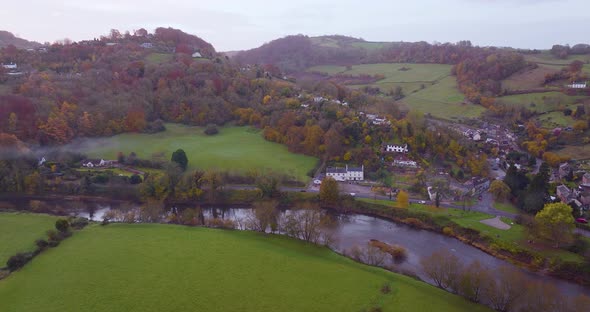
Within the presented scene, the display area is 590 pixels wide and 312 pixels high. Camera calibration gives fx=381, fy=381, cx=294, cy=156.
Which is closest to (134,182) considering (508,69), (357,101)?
(357,101)

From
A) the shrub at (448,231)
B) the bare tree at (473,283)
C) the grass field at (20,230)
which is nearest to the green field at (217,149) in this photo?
the grass field at (20,230)

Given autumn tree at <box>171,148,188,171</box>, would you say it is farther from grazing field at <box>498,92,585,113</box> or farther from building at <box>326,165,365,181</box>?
grazing field at <box>498,92,585,113</box>

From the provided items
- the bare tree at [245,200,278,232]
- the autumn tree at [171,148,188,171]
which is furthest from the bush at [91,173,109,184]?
the bare tree at [245,200,278,232]

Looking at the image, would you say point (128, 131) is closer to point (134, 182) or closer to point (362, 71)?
point (134, 182)

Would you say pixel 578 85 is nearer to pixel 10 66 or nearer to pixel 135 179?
pixel 135 179

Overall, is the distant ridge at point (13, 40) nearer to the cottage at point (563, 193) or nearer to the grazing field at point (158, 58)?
the grazing field at point (158, 58)
